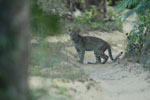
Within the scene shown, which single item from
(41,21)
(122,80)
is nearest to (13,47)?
(41,21)

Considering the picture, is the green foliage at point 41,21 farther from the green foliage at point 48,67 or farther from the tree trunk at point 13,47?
the tree trunk at point 13,47

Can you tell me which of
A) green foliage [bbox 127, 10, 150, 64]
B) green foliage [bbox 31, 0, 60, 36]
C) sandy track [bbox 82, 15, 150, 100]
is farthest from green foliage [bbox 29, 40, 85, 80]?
green foliage [bbox 127, 10, 150, 64]

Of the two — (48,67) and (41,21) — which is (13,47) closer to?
(41,21)

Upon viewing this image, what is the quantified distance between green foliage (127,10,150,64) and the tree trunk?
5.93 metres

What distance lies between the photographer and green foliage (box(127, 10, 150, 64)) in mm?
8469

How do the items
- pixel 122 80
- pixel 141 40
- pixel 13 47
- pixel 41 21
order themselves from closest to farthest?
pixel 13 47 → pixel 41 21 → pixel 122 80 → pixel 141 40

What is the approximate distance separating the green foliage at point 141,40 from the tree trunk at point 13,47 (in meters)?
5.93

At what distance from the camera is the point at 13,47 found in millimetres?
2711

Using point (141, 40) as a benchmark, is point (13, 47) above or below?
above

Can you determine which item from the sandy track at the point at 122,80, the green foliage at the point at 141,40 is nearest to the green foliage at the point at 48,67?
the sandy track at the point at 122,80

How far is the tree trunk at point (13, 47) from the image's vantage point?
262cm

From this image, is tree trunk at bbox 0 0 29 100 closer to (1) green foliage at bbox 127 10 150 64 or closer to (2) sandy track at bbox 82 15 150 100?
(2) sandy track at bbox 82 15 150 100

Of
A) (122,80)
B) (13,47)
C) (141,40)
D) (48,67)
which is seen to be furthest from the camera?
(141,40)

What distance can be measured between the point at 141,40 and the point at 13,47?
6.67 m
